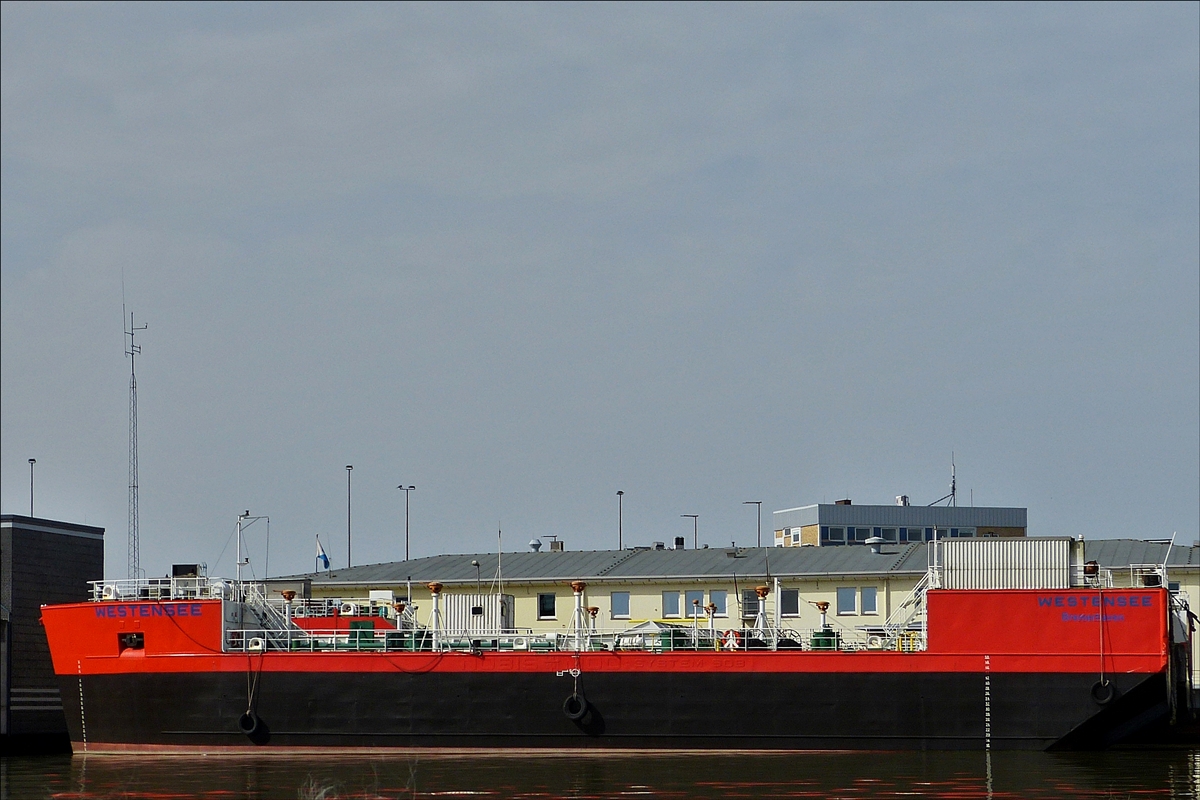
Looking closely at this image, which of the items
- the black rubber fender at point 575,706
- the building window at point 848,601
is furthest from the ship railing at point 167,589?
the building window at point 848,601

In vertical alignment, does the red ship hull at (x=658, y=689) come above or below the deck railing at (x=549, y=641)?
below

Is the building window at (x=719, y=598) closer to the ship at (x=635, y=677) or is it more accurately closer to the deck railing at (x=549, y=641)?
the deck railing at (x=549, y=641)

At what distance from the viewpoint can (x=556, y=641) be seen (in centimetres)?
5053

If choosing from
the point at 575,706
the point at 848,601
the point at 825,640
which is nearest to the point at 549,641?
the point at 575,706

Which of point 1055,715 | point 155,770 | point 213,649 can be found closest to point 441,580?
point 213,649

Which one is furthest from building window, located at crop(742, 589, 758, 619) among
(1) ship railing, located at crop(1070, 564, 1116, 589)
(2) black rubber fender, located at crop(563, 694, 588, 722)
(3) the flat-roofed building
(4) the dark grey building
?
(3) the flat-roofed building

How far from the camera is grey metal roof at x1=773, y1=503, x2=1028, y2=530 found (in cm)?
10975

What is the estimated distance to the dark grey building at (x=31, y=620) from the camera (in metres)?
55.6

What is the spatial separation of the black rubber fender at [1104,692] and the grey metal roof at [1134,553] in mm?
17739

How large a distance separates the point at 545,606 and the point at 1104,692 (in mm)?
27238

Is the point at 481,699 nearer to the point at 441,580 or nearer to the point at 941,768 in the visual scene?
the point at 941,768

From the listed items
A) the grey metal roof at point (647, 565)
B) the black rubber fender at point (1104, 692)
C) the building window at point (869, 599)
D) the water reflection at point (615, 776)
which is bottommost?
the water reflection at point (615, 776)

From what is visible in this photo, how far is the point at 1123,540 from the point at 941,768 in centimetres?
2715

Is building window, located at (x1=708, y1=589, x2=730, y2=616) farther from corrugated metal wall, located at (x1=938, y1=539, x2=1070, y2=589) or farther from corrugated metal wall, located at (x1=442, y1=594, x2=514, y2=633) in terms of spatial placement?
corrugated metal wall, located at (x1=938, y1=539, x2=1070, y2=589)
